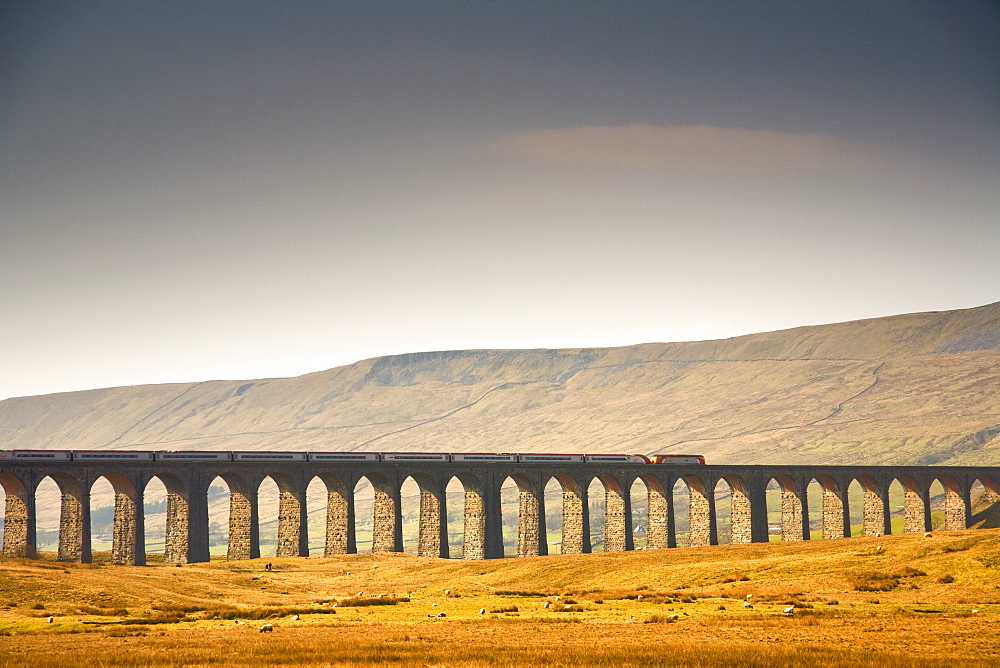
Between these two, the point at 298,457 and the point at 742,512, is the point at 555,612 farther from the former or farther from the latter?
the point at 742,512

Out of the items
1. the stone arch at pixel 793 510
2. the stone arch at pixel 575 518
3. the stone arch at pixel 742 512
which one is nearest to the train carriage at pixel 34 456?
the stone arch at pixel 575 518

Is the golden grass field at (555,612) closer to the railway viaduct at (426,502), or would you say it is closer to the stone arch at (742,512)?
the railway viaduct at (426,502)

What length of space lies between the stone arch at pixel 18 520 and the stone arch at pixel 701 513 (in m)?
69.8

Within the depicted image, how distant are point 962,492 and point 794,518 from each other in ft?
115

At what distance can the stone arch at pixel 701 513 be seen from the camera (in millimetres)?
124500

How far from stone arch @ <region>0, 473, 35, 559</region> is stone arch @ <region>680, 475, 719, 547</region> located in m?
69.8

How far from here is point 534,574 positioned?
78.8m

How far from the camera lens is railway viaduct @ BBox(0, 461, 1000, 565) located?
8750cm

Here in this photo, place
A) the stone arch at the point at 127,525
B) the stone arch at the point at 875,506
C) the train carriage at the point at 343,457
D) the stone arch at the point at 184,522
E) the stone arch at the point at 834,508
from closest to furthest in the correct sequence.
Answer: the stone arch at the point at 127,525
the stone arch at the point at 184,522
the train carriage at the point at 343,457
the stone arch at the point at 834,508
the stone arch at the point at 875,506

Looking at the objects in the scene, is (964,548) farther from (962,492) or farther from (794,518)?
(962,492)

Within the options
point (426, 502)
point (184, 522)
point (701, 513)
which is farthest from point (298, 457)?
point (701, 513)

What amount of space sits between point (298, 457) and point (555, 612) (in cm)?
5496

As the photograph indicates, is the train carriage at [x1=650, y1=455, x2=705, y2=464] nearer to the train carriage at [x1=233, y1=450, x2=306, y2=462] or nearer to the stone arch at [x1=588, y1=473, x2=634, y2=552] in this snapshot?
the stone arch at [x1=588, y1=473, x2=634, y2=552]

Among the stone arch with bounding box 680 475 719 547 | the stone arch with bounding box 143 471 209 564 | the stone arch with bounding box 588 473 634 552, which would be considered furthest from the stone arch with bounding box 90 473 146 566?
the stone arch with bounding box 680 475 719 547
